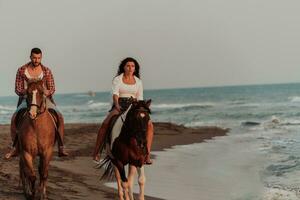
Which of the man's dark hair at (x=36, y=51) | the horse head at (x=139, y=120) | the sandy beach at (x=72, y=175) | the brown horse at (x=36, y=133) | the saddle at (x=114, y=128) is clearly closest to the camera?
the horse head at (x=139, y=120)

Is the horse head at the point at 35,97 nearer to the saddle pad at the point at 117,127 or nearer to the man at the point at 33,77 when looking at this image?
the man at the point at 33,77

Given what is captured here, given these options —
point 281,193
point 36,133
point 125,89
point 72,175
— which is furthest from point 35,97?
point 281,193

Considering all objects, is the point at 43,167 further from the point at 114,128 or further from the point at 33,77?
the point at 33,77

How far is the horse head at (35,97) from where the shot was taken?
810 cm

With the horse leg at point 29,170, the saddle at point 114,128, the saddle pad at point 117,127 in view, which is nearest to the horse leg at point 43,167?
the horse leg at point 29,170

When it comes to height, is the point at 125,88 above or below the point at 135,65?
below

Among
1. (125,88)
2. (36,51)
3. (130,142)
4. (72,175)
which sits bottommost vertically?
(72,175)

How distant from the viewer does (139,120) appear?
25.8 feet

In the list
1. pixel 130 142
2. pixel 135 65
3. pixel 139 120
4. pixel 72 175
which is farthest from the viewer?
pixel 72 175

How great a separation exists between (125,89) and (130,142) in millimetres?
1084

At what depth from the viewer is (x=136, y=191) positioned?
37.4 feet

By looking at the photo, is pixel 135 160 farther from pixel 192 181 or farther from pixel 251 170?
pixel 251 170

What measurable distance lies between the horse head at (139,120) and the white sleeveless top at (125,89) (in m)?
0.86

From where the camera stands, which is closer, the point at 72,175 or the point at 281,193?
the point at 281,193
